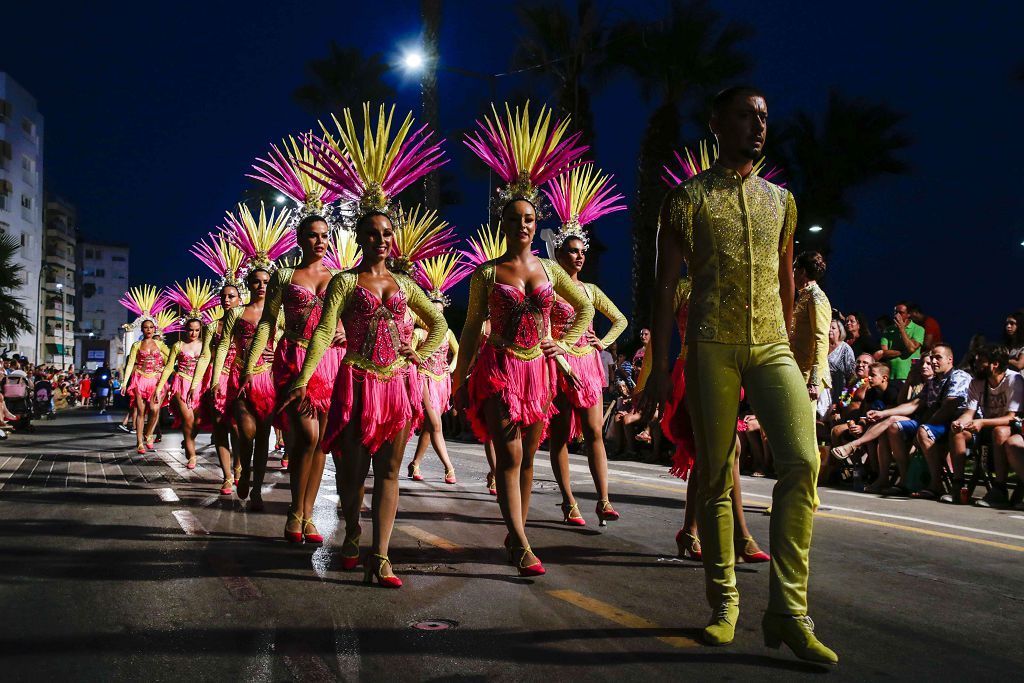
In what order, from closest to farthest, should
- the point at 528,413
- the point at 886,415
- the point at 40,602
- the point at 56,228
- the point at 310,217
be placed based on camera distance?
the point at 40,602, the point at 528,413, the point at 310,217, the point at 886,415, the point at 56,228

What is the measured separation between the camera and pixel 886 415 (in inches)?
427

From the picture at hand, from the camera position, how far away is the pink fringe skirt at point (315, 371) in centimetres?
763

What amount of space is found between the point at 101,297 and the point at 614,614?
479ft

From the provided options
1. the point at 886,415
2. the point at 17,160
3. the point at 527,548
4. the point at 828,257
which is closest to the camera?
the point at 527,548

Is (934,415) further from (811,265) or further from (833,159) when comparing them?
(833,159)

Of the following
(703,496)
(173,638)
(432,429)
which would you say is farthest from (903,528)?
(173,638)

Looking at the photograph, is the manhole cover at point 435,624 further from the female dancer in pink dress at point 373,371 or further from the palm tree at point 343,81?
the palm tree at point 343,81

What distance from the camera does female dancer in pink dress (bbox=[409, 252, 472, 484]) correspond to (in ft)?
36.1

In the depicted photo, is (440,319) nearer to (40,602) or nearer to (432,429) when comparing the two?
(40,602)

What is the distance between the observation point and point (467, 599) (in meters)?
5.18

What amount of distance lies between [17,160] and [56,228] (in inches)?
758

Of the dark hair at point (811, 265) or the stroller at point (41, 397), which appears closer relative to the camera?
the dark hair at point (811, 265)

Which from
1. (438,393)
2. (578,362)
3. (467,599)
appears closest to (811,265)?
(578,362)

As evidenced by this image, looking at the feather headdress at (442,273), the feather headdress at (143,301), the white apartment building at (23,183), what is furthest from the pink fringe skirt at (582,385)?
the white apartment building at (23,183)
